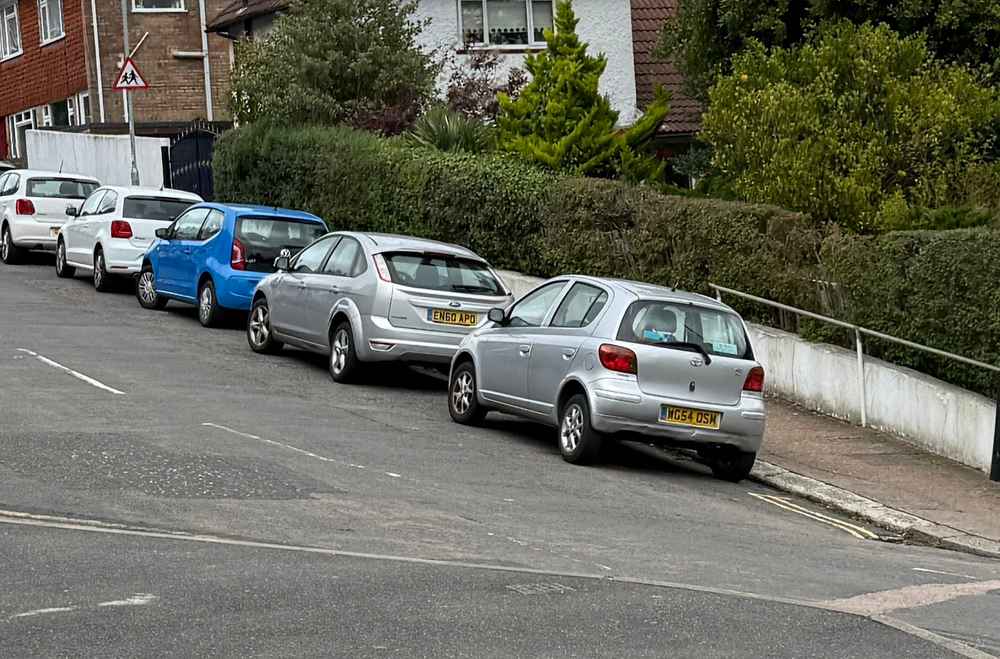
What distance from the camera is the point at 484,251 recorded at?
76.5 ft

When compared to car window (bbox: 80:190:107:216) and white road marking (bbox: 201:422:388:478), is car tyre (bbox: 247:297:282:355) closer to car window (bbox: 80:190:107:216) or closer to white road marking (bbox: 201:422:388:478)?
white road marking (bbox: 201:422:388:478)

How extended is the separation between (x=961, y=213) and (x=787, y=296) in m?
2.14

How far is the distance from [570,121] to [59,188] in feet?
29.9

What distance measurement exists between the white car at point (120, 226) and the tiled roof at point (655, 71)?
14405 mm

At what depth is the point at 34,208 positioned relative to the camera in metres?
28.3

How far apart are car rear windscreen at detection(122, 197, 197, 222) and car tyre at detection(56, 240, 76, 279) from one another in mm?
2162

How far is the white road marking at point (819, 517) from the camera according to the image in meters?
12.8

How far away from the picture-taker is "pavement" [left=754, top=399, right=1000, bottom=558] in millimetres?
12938

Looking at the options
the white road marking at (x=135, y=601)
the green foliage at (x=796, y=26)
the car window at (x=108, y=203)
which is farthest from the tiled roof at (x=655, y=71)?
the white road marking at (x=135, y=601)

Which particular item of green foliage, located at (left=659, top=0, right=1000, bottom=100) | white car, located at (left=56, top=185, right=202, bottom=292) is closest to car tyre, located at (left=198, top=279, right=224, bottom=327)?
white car, located at (left=56, top=185, right=202, bottom=292)

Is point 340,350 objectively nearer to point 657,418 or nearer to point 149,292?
point 657,418

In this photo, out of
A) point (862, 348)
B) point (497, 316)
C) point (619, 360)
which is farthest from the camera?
point (862, 348)

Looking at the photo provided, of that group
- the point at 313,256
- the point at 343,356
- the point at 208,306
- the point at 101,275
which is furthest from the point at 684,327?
the point at 101,275

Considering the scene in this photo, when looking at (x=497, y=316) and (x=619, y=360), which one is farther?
(x=497, y=316)
